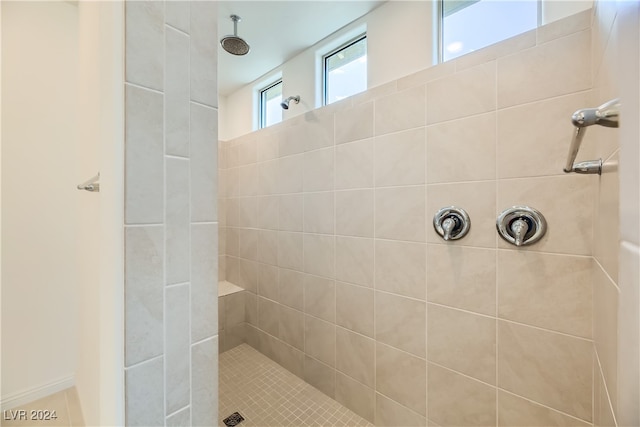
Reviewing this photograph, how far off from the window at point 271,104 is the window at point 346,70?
25.0 inches

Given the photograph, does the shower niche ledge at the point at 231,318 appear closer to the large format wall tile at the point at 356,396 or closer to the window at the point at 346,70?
the large format wall tile at the point at 356,396

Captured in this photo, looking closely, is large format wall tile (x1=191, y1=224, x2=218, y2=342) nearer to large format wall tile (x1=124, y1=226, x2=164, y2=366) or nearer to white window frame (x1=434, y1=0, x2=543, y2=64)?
large format wall tile (x1=124, y1=226, x2=164, y2=366)

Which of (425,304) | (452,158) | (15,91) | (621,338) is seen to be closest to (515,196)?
(452,158)

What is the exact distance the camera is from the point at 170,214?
614mm

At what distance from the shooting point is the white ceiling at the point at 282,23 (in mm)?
1665

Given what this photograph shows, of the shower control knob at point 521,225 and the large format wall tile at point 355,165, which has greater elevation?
the large format wall tile at point 355,165

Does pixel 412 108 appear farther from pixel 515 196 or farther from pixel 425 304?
pixel 425 304

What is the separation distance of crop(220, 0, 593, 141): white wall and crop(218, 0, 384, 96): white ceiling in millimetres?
66

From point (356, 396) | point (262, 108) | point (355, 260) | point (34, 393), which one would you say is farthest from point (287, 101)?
point (34, 393)

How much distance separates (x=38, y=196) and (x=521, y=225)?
2.65m

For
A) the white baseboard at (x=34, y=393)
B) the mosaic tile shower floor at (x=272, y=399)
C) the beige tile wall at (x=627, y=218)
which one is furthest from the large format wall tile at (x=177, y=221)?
the white baseboard at (x=34, y=393)

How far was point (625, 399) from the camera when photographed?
38 cm

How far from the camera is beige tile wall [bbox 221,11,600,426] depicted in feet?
3.18

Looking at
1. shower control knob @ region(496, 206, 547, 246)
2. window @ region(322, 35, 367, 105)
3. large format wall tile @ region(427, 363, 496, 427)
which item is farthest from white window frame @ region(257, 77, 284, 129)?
large format wall tile @ region(427, 363, 496, 427)
